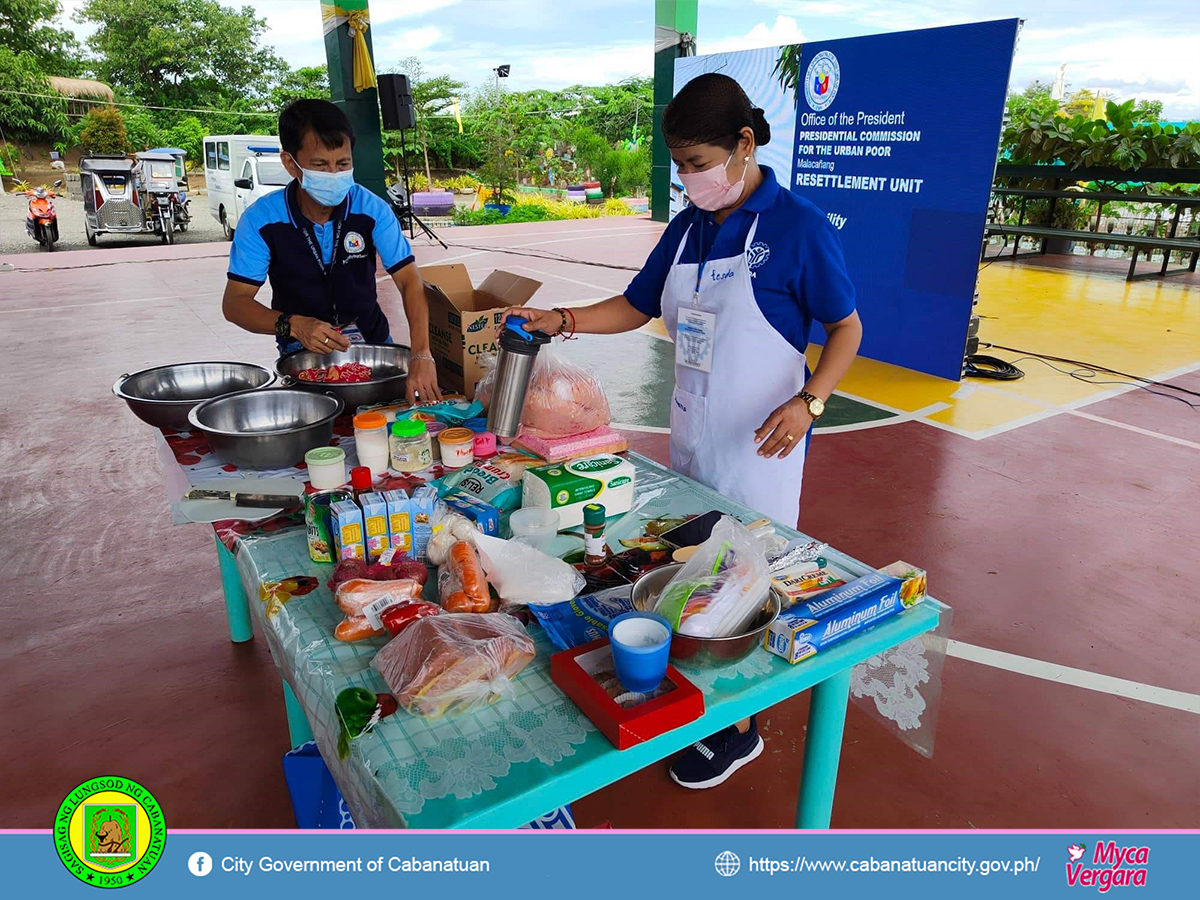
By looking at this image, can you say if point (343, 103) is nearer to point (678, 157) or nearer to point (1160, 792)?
point (678, 157)

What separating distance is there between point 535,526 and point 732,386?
70 centimetres

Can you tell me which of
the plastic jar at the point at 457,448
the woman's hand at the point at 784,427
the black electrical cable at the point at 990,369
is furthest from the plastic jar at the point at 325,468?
the black electrical cable at the point at 990,369

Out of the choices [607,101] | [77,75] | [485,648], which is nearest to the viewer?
[485,648]

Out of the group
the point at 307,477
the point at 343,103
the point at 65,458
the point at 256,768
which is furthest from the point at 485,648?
the point at 343,103

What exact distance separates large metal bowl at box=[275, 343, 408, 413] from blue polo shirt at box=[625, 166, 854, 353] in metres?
1.10

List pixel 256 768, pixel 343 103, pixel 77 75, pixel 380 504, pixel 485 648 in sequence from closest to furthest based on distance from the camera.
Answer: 1. pixel 485 648
2. pixel 380 504
3. pixel 256 768
4. pixel 343 103
5. pixel 77 75

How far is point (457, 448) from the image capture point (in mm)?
2021

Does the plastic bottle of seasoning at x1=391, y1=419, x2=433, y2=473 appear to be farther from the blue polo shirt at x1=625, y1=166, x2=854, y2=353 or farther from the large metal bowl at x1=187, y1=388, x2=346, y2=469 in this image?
the blue polo shirt at x1=625, y1=166, x2=854, y2=353

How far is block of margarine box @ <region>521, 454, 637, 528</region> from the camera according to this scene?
1744 mm

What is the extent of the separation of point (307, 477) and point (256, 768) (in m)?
0.93

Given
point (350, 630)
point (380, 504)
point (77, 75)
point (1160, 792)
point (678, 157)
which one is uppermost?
point (77, 75)

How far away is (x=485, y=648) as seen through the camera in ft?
4.03

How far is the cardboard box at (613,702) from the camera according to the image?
3.61 ft

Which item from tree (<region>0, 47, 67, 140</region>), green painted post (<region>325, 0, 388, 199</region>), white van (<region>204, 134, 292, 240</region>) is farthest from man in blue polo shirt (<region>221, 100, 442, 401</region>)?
tree (<region>0, 47, 67, 140</region>)
